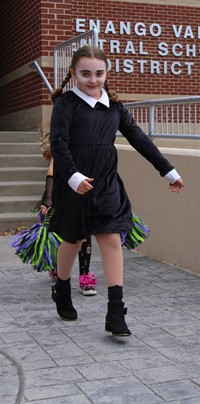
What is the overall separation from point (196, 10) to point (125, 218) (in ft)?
29.7

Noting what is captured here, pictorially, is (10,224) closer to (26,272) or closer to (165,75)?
(26,272)

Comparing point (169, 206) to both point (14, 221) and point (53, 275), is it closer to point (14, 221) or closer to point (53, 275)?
point (53, 275)

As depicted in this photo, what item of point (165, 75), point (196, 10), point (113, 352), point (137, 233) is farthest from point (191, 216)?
point (196, 10)

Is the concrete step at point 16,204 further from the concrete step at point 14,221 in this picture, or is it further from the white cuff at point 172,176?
the white cuff at point 172,176

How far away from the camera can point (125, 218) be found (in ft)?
14.3

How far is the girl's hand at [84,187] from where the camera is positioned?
12.9 feet

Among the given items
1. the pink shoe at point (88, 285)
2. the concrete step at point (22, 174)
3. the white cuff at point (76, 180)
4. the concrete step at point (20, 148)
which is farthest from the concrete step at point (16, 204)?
the white cuff at point (76, 180)

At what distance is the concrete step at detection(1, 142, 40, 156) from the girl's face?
5.75 m

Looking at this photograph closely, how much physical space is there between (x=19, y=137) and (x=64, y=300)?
6183mm

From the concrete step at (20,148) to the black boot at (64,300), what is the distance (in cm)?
555

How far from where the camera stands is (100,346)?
4.14 m

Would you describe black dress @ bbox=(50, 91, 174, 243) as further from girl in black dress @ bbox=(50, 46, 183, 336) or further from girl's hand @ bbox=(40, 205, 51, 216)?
girl's hand @ bbox=(40, 205, 51, 216)

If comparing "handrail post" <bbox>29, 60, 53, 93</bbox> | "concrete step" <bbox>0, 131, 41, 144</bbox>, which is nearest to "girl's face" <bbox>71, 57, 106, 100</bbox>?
"handrail post" <bbox>29, 60, 53, 93</bbox>

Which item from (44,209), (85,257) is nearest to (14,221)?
(44,209)
